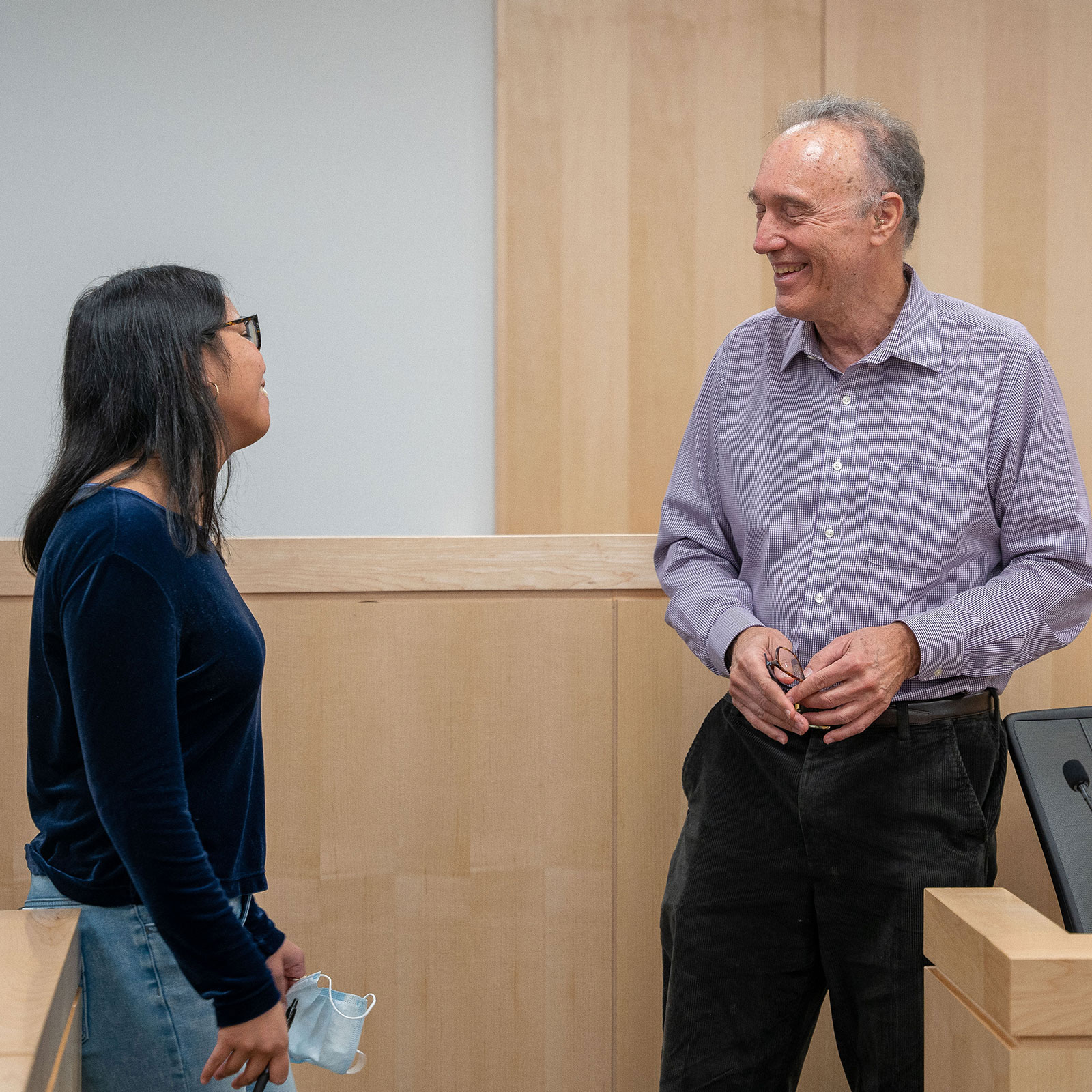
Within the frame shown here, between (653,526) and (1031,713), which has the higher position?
(653,526)

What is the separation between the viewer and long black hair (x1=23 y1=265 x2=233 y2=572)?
118cm

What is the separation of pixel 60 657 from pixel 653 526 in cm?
158

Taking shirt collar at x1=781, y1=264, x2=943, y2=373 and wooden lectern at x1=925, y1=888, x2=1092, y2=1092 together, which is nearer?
wooden lectern at x1=925, y1=888, x2=1092, y2=1092

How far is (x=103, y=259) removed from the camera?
8.18 ft

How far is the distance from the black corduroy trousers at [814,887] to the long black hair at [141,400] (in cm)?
88

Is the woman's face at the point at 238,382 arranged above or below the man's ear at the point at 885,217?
below

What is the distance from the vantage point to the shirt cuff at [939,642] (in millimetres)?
1515

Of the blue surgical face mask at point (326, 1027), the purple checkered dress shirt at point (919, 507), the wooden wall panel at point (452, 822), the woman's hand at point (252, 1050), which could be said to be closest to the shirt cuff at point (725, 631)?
the purple checkered dress shirt at point (919, 507)

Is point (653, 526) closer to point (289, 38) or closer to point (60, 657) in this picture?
point (289, 38)

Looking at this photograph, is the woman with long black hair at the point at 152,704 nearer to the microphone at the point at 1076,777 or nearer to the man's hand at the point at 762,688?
the man's hand at the point at 762,688

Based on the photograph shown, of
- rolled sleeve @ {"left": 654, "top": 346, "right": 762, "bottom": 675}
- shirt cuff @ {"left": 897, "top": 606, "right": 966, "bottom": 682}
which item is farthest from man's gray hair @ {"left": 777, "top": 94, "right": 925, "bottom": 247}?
shirt cuff @ {"left": 897, "top": 606, "right": 966, "bottom": 682}

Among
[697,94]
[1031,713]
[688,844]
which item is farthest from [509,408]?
[1031,713]

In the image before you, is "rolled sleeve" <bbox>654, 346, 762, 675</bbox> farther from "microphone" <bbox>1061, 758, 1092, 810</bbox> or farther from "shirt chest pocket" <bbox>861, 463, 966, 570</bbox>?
"microphone" <bbox>1061, 758, 1092, 810</bbox>

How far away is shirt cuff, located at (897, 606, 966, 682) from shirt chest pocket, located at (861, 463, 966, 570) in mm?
95
